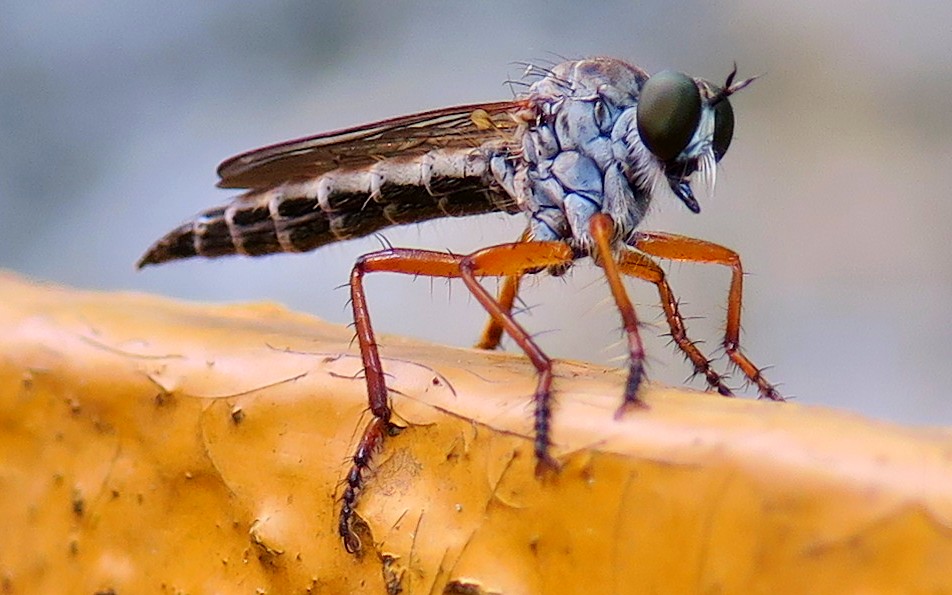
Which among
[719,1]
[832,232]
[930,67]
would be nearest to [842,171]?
[832,232]

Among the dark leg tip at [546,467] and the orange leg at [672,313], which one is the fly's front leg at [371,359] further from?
the orange leg at [672,313]

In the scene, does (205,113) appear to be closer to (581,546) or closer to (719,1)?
(719,1)

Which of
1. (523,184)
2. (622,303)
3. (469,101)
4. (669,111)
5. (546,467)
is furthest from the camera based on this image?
(469,101)

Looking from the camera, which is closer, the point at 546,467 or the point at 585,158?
the point at 546,467

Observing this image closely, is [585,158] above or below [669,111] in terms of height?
below

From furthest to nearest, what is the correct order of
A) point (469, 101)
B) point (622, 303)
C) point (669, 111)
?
point (469, 101) → point (669, 111) → point (622, 303)

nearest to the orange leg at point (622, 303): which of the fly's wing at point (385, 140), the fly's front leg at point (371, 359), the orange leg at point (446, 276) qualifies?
the orange leg at point (446, 276)

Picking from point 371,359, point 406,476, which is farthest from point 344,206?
point 406,476

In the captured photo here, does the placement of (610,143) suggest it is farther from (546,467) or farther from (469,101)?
(469,101)

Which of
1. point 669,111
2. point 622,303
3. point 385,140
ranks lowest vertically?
point 622,303
